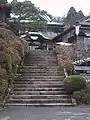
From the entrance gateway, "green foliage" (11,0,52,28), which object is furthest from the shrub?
"green foliage" (11,0,52,28)

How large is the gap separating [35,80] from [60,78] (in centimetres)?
156

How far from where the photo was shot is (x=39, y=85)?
17.3 metres

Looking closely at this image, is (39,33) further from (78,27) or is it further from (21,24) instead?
(78,27)

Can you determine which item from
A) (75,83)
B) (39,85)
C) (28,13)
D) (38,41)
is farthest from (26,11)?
(75,83)

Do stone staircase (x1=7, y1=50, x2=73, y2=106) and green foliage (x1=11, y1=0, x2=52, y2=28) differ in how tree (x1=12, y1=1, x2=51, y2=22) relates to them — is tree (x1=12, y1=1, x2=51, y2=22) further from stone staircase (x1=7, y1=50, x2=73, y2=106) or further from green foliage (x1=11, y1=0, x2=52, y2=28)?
stone staircase (x1=7, y1=50, x2=73, y2=106)

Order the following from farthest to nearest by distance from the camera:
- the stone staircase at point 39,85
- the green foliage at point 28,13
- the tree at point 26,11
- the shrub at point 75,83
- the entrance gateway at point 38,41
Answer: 1. the tree at point 26,11
2. the green foliage at point 28,13
3. the entrance gateway at point 38,41
4. the shrub at point 75,83
5. the stone staircase at point 39,85

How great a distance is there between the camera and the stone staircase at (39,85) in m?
15.1

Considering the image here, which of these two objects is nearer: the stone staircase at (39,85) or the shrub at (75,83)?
the stone staircase at (39,85)

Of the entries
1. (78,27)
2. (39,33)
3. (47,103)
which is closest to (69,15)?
(39,33)

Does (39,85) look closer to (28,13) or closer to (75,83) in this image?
(75,83)

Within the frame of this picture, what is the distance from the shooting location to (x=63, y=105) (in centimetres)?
1477

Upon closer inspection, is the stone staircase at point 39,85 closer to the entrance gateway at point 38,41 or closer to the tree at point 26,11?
the entrance gateway at point 38,41

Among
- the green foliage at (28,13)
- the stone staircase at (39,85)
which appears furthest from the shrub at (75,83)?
the green foliage at (28,13)

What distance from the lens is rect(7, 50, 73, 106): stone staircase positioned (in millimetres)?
15148
